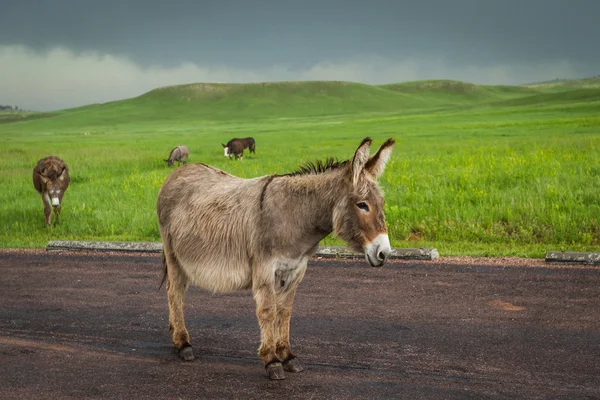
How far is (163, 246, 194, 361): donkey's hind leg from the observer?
284 inches

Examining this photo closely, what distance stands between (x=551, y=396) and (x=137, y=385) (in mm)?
3826

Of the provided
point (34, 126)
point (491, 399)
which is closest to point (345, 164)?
point (491, 399)

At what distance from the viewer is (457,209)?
597 inches

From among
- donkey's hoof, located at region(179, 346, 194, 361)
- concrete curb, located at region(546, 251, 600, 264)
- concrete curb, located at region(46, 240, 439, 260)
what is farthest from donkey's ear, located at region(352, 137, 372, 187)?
concrete curb, located at region(546, 251, 600, 264)

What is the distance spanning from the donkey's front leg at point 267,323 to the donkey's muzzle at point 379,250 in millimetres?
1074

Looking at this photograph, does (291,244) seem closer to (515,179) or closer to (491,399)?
(491,399)

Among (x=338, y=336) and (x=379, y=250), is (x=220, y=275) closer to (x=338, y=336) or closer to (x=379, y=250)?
(x=338, y=336)

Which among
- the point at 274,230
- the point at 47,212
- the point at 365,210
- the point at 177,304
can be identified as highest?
the point at 365,210

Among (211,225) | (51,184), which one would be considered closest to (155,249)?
(51,184)

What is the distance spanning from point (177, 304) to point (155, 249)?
594cm

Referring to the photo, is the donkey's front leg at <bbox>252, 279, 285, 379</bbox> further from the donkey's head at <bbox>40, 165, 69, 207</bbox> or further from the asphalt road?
the donkey's head at <bbox>40, 165, 69, 207</bbox>

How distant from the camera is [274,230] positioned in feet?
21.3

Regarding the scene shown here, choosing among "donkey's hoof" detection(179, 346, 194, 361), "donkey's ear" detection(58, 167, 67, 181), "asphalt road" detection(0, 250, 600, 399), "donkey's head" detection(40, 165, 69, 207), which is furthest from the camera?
"donkey's ear" detection(58, 167, 67, 181)

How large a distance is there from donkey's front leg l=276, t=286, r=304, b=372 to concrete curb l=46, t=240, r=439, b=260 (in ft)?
15.5
